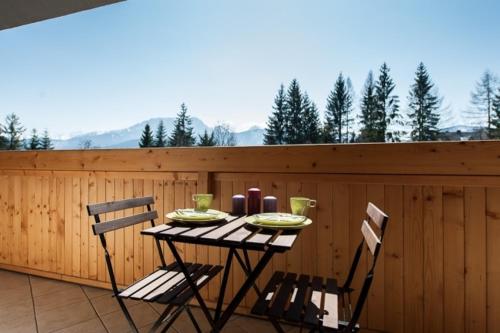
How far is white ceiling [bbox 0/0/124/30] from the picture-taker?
262 centimetres

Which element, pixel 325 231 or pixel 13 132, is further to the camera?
pixel 13 132

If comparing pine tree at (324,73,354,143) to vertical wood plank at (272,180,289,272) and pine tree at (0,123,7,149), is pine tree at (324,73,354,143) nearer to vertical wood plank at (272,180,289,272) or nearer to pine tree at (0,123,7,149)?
vertical wood plank at (272,180,289,272)

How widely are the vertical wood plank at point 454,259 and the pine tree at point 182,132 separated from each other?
1.90 m

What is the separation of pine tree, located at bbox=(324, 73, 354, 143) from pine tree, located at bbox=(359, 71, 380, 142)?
9cm

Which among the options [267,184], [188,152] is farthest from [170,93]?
[267,184]

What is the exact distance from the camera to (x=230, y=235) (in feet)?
4.36

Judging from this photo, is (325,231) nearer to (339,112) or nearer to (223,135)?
(339,112)

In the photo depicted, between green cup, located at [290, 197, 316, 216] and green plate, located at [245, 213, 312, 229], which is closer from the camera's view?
green plate, located at [245, 213, 312, 229]

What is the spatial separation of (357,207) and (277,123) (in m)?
0.89

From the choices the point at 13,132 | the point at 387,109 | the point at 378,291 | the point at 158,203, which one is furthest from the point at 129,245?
the point at 387,109

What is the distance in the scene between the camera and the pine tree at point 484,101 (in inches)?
74.8

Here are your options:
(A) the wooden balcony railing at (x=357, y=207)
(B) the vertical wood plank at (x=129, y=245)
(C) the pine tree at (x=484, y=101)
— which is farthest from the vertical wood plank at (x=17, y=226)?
(C) the pine tree at (x=484, y=101)

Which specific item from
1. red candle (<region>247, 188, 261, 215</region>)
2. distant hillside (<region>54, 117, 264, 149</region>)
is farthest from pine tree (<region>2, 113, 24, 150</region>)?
red candle (<region>247, 188, 261, 215</region>)

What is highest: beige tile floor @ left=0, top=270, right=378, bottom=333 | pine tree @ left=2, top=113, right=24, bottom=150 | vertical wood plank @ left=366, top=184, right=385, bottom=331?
pine tree @ left=2, top=113, right=24, bottom=150
